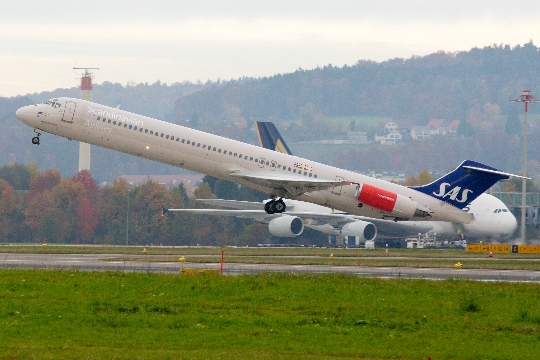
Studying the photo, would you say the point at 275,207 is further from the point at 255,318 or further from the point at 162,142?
the point at 255,318

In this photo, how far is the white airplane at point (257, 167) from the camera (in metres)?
46.4

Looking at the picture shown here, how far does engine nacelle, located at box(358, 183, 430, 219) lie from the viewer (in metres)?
50.8

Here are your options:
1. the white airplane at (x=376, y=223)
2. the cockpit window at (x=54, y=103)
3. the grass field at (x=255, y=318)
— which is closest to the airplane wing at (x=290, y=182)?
the cockpit window at (x=54, y=103)

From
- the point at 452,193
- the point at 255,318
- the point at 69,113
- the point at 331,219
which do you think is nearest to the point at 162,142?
the point at 69,113

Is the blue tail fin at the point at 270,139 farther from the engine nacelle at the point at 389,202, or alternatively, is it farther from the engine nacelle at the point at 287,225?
the engine nacelle at the point at 389,202

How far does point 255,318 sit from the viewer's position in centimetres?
2314

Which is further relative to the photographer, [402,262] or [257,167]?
[402,262]

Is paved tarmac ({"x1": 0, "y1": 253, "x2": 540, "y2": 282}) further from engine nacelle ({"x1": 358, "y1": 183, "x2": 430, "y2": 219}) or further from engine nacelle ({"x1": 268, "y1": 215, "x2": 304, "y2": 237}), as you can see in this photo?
engine nacelle ({"x1": 268, "y1": 215, "x2": 304, "y2": 237})

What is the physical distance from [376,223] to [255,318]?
54278mm

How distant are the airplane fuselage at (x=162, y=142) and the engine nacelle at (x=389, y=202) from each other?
1.15 m

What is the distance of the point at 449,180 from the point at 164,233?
52.2 meters

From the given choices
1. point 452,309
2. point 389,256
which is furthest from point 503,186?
point 452,309

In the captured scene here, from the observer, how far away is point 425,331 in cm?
2216

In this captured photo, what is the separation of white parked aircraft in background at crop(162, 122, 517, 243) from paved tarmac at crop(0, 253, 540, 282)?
91.0 feet
